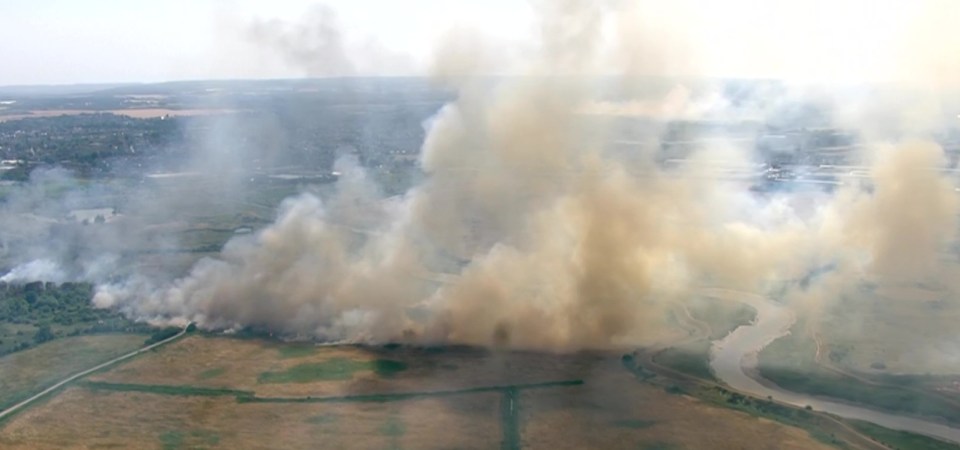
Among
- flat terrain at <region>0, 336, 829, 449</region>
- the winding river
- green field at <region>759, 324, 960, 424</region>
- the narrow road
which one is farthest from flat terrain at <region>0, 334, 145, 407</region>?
green field at <region>759, 324, 960, 424</region>

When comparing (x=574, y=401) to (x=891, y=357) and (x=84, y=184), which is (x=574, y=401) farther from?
(x=84, y=184)

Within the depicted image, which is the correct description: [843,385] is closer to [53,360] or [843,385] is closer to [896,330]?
[896,330]

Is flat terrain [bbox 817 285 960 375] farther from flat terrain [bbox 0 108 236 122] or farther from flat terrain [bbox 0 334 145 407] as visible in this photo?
flat terrain [bbox 0 108 236 122]

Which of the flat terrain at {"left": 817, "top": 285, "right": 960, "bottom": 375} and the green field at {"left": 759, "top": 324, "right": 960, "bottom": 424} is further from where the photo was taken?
the flat terrain at {"left": 817, "top": 285, "right": 960, "bottom": 375}

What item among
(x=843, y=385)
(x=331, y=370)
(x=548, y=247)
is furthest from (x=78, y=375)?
(x=843, y=385)

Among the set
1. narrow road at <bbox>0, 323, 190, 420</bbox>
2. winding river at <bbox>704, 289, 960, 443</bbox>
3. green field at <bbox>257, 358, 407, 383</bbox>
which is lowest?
narrow road at <bbox>0, 323, 190, 420</bbox>

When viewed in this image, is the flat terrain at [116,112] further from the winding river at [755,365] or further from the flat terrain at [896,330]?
the flat terrain at [896,330]
